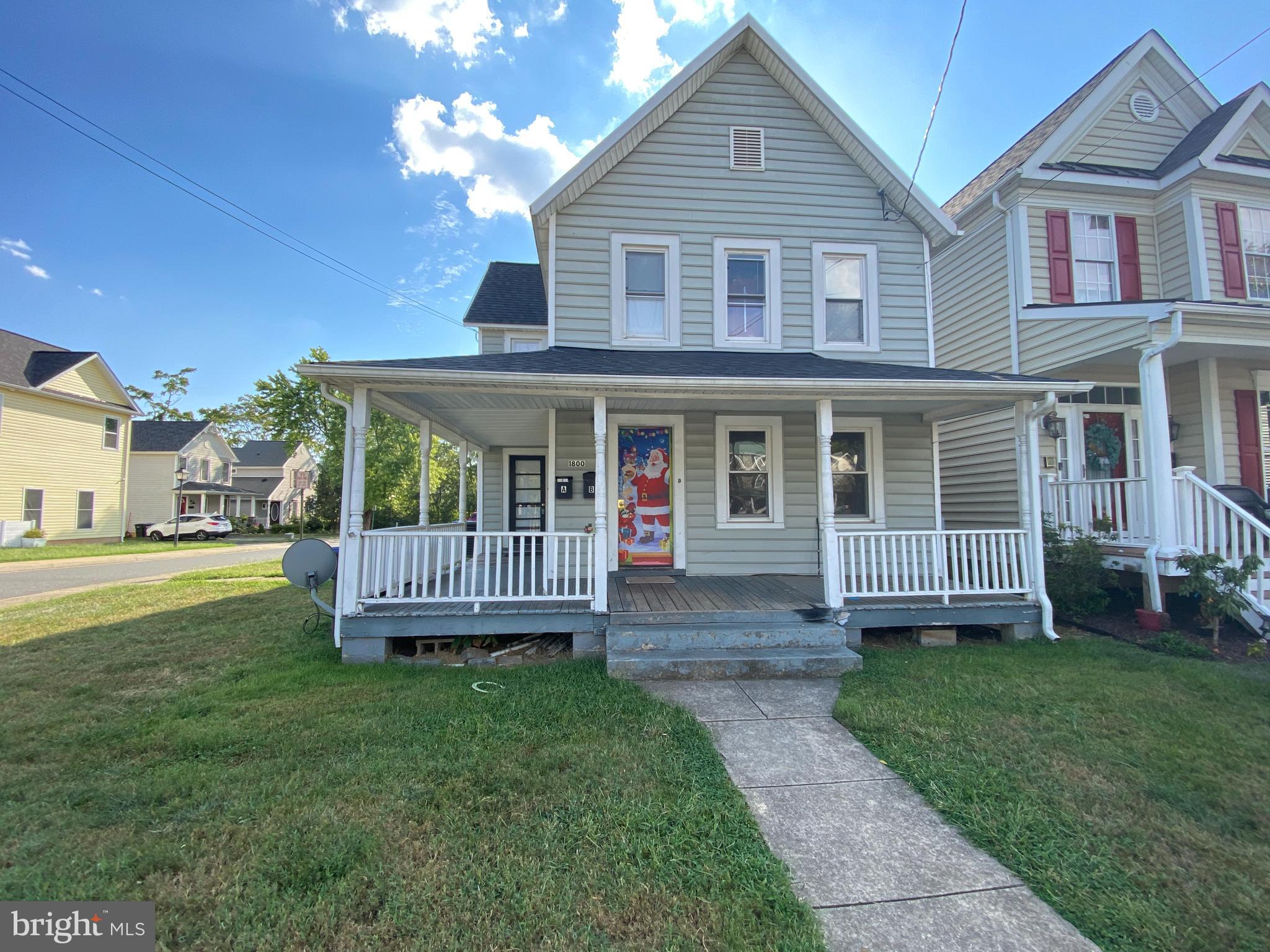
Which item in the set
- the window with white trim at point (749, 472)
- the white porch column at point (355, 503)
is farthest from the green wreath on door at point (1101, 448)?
the white porch column at point (355, 503)

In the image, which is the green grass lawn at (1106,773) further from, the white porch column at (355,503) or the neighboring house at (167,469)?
the neighboring house at (167,469)

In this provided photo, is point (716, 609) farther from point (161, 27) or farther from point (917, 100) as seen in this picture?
point (161, 27)

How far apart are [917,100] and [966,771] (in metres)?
7.16

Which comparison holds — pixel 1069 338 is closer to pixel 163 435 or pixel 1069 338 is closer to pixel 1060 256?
pixel 1060 256

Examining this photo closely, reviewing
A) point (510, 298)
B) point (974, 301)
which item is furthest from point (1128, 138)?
point (510, 298)

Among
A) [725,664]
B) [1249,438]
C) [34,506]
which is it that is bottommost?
[725,664]

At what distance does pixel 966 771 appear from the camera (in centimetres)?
310

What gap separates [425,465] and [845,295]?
22.1 ft

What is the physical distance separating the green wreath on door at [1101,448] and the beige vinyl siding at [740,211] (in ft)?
9.86

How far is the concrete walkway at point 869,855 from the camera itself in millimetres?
1979

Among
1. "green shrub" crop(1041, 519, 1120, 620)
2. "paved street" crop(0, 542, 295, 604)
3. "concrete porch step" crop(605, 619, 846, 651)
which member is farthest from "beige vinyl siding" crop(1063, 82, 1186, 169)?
"paved street" crop(0, 542, 295, 604)

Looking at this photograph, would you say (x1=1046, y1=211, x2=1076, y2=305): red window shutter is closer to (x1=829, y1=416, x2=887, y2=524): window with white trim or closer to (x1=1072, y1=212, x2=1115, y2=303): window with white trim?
(x1=1072, y1=212, x2=1115, y2=303): window with white trim

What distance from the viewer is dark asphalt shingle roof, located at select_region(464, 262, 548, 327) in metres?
11.7

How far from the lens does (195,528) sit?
25734 millimetres
